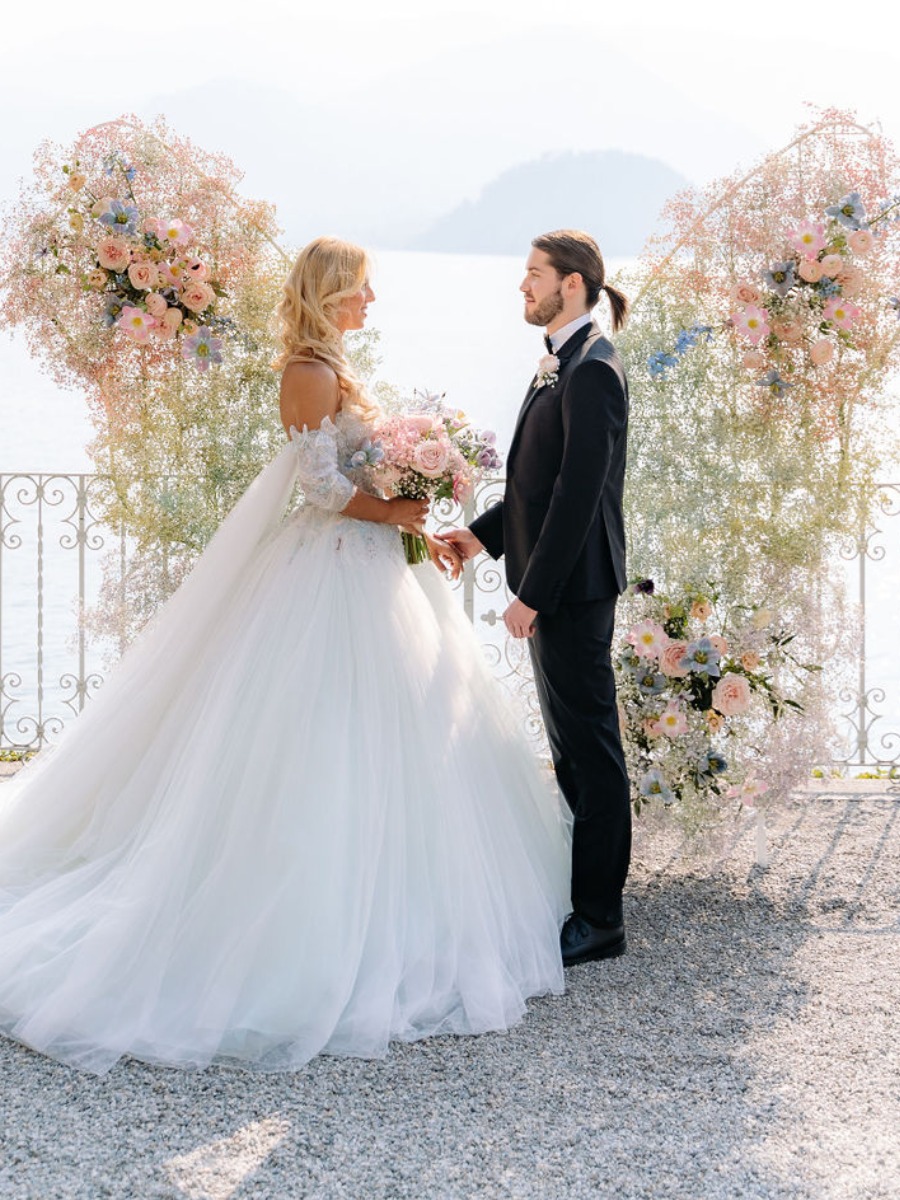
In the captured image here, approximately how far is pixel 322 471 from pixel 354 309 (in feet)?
1.87

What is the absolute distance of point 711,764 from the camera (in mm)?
4336

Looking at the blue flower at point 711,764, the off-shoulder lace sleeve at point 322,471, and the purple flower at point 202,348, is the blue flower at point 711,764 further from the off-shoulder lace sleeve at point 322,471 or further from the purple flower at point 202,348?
the purple flower at point 202,348

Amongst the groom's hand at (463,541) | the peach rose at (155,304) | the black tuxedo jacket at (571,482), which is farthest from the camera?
the peach rose at (155,304)

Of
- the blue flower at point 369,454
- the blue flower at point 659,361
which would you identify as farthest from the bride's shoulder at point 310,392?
the blue flower at point 659,361

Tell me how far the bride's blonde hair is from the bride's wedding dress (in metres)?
0.13

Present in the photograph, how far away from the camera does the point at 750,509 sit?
14.9 ft

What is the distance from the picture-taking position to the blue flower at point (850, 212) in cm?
429

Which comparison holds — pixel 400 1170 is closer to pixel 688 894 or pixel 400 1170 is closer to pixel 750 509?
pixel 688 894

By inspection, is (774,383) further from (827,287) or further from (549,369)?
(549,369)

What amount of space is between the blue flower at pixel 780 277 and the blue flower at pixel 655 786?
1.69m

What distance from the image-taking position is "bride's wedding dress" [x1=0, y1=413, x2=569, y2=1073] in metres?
3.17

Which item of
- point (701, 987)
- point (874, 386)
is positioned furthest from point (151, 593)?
point (874, 386)

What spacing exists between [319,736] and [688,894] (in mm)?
Answer: 1714

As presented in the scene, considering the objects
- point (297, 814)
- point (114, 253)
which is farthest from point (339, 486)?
point (114, 253)
